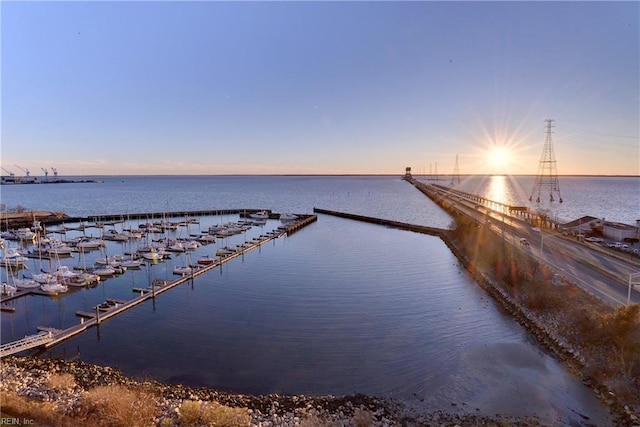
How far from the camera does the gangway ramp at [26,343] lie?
61.9ft

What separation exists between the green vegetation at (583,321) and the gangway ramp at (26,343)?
27.1 m

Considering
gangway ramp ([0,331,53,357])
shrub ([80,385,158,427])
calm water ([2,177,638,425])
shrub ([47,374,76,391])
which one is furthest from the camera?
gangway ramp ([0,331,53,357])

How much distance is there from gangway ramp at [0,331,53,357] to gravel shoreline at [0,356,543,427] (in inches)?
66.7

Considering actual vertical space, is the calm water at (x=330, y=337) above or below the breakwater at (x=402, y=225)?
below

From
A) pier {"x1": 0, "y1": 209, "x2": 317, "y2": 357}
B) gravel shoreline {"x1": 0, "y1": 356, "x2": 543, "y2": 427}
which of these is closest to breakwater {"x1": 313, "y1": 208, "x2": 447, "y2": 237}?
pier {"x1": 0, "y1": 209, "x2": 317, "y2": 357}

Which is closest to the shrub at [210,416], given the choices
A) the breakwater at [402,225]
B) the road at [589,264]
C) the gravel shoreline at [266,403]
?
the gravel shoreline at [266,403]

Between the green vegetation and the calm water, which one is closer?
the green vegetation

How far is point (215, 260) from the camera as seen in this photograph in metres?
38.8

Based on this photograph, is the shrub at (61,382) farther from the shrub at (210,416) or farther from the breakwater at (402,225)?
the breakwater at (402,225)

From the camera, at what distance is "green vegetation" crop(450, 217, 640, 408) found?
632 inches

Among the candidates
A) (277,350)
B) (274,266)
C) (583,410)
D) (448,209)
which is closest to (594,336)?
(583,410)

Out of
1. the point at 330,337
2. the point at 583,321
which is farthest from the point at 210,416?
the point at 583,321

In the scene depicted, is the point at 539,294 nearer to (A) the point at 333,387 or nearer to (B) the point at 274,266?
(A) the point at 333,387

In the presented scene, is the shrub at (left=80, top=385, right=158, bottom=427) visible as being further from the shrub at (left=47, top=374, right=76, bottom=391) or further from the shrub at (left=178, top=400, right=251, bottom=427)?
the shrub at (left=47, top=374, right=76, bottom=391)
